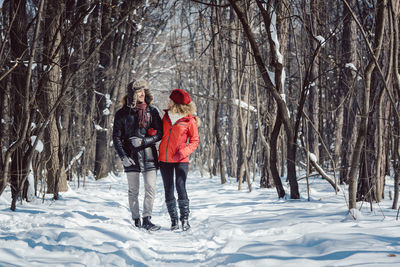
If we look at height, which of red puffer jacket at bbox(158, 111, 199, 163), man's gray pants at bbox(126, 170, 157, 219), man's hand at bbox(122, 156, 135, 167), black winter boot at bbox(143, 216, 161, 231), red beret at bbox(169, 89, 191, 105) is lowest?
black winter boot at bbox(143, 216, 161, 231)

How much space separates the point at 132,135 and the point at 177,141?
57 cm

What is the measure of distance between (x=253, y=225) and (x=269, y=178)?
4707mm

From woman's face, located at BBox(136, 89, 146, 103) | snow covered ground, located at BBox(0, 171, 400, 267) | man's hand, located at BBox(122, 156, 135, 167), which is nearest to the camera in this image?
snow covered ground, located at BBox(0, 171, 400, 267)

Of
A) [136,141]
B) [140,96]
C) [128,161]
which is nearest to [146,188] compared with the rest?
[128,161]

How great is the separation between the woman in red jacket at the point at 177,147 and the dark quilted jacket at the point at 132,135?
0.14 metres

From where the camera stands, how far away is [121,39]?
11.7m

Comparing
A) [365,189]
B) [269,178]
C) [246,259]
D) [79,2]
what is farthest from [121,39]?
[246,259]

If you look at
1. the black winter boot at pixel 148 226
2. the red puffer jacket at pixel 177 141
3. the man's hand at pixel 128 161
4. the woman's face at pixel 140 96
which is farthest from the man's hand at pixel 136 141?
the black winter boot at pixel 148 226

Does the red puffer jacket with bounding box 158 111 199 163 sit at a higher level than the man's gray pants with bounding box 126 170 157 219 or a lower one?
higher

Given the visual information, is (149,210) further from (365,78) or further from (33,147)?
(365,78)

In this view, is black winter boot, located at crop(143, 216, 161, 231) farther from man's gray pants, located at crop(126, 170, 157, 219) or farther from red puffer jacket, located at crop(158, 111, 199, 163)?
red puffer jacket, located at crop(158, 111, 199, 163)

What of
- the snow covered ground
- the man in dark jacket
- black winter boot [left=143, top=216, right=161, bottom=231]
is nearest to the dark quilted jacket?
the man in dark jacket

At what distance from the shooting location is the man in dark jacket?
4.23 metres

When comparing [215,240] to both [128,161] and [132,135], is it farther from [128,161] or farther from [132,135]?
[132,135]
